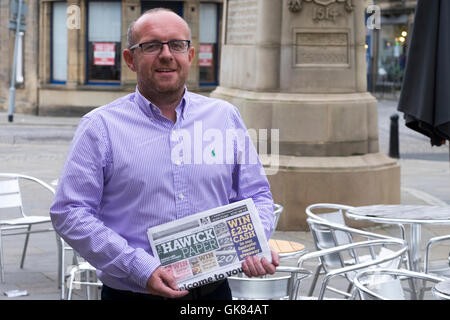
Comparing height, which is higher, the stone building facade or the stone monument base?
the stone building facade

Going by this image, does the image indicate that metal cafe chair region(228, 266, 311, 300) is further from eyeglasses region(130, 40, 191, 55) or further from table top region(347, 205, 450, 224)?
table top region(347, 205, 450, 224)

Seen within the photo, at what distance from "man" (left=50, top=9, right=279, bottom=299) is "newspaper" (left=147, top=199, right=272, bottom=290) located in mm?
37

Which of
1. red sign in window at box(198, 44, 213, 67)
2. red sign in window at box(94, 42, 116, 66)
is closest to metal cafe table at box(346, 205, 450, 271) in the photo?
red sign in window at box(198, 44, 213, 67)

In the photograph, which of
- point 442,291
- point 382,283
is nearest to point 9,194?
point 382,283

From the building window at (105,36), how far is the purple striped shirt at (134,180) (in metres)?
23.6

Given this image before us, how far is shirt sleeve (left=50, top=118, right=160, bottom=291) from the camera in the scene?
2.86 m

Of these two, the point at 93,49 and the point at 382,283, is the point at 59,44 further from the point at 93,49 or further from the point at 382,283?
the point at 382,283

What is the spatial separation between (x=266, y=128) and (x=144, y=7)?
17.1 metres

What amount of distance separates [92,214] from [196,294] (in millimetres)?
435

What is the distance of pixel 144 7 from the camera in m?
26.3

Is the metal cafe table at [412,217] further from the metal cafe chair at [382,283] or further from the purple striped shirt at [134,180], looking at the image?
the purple striped shirt at [134,180]

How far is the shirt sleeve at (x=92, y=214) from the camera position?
2.86 meters

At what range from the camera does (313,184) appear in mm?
9664

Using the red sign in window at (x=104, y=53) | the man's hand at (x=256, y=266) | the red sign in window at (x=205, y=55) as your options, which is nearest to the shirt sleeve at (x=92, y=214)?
the man's hand at (x=256, y=266)
